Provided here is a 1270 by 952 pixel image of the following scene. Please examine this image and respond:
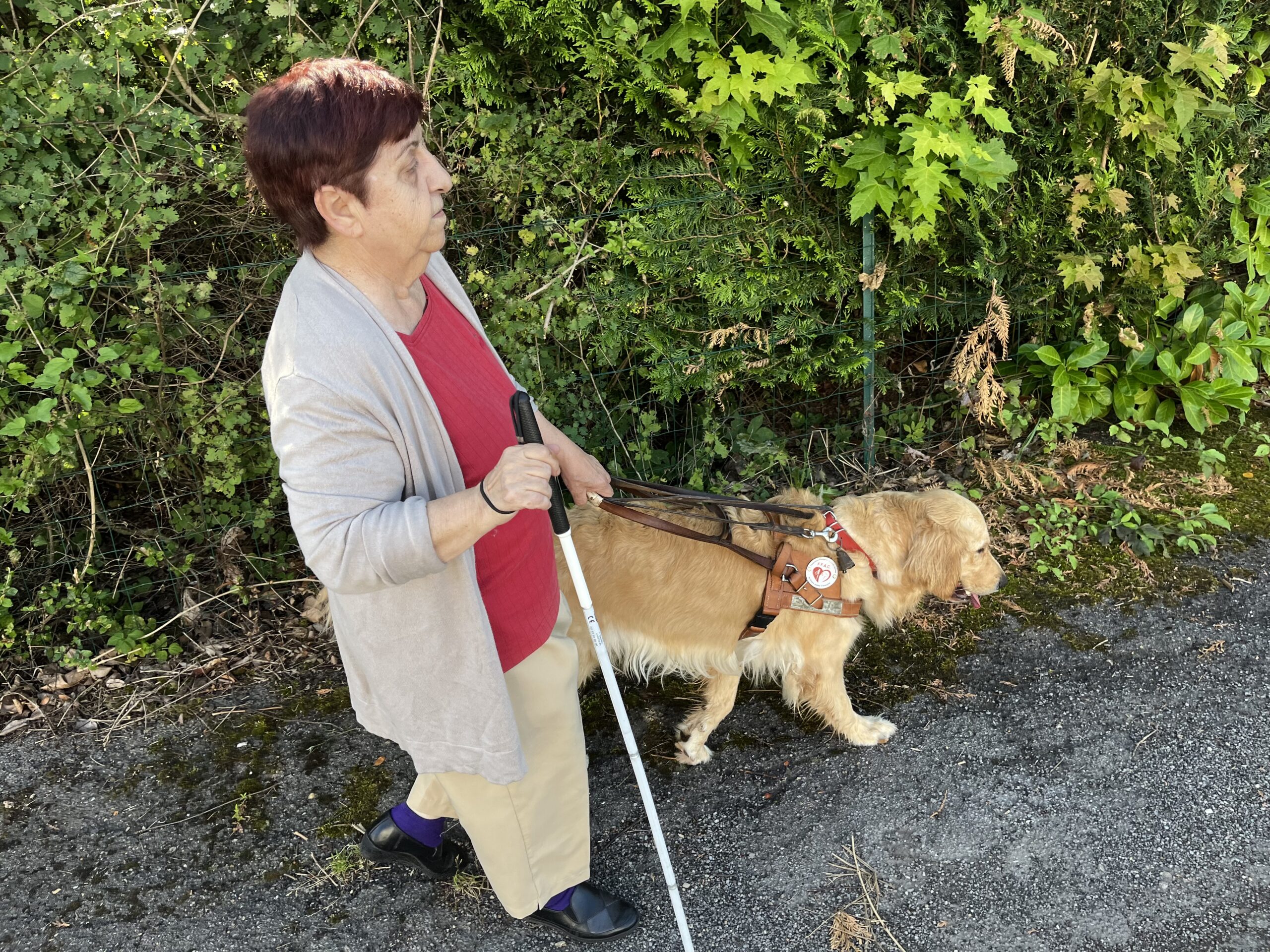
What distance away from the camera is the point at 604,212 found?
3824mm

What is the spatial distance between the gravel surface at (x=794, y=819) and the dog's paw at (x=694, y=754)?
0.04m

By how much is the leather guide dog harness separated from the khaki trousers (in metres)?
0.67

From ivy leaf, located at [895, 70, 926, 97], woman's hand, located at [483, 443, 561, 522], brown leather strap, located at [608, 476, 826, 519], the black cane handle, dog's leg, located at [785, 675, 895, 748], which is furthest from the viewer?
ivy leaf, located at [895, 70, 926, 97]

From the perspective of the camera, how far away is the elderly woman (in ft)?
5.56

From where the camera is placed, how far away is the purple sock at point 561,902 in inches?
101

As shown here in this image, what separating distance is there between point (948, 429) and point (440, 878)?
11.2 ft

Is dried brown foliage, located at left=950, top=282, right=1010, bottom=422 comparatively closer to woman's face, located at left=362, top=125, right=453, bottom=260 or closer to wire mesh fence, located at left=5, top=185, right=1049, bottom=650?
wire mesh fence, located at left=5, top=185, right=1049, bottom=650

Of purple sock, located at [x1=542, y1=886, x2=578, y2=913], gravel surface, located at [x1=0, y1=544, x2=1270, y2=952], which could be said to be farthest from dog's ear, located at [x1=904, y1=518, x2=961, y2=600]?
purple sock, located at [x1=542, y1=886, x2=578, y2=913]

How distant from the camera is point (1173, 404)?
Result: 15.3ft

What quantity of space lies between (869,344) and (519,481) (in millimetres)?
3008

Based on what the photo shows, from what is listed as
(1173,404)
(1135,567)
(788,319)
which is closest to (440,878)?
(788,319)

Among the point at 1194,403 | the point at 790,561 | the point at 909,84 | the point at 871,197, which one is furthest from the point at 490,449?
the point at 1194,403

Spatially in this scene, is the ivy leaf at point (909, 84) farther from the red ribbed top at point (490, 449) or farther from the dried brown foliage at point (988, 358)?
the red ribbed top at point (490, 449)

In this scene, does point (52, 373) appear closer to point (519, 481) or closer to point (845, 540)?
point (519, 481)
